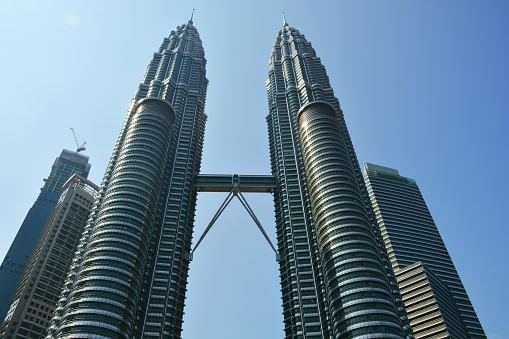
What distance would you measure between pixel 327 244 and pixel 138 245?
5545 cm

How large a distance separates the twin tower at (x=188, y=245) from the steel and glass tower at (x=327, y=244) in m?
0.32

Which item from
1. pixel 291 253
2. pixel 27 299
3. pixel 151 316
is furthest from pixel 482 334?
pixel 27 299

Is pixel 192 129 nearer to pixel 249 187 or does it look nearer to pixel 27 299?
pixel 249 187

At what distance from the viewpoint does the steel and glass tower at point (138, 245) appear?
109 m

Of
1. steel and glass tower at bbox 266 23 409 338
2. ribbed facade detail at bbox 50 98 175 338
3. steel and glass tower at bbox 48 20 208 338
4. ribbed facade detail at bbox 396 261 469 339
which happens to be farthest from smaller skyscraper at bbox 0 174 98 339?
ribbed facade detail at bbox 396 261 469 339

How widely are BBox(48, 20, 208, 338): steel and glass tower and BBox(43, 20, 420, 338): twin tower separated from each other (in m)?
0.33

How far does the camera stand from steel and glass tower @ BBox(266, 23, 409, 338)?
372ft

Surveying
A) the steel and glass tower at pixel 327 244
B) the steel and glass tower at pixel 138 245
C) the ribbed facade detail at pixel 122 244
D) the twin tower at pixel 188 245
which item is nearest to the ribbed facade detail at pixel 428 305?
the twin tower at pixel 188 245

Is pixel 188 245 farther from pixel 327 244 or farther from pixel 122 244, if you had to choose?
pixel 327 244

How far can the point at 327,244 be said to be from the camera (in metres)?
130

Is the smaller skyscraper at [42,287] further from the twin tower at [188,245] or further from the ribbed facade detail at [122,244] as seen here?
the ribbed facade detail at [122,244]

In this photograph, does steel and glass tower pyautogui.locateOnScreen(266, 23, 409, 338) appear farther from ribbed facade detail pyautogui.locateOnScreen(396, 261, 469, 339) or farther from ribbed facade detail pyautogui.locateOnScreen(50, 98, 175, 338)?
ribbed facade detail pyautogui.locateOnScreen(396, 261, 469, 339)

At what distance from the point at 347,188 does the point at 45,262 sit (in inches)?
5069

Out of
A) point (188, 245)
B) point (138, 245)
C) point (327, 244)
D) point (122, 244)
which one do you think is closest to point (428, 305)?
point (327, 244)
